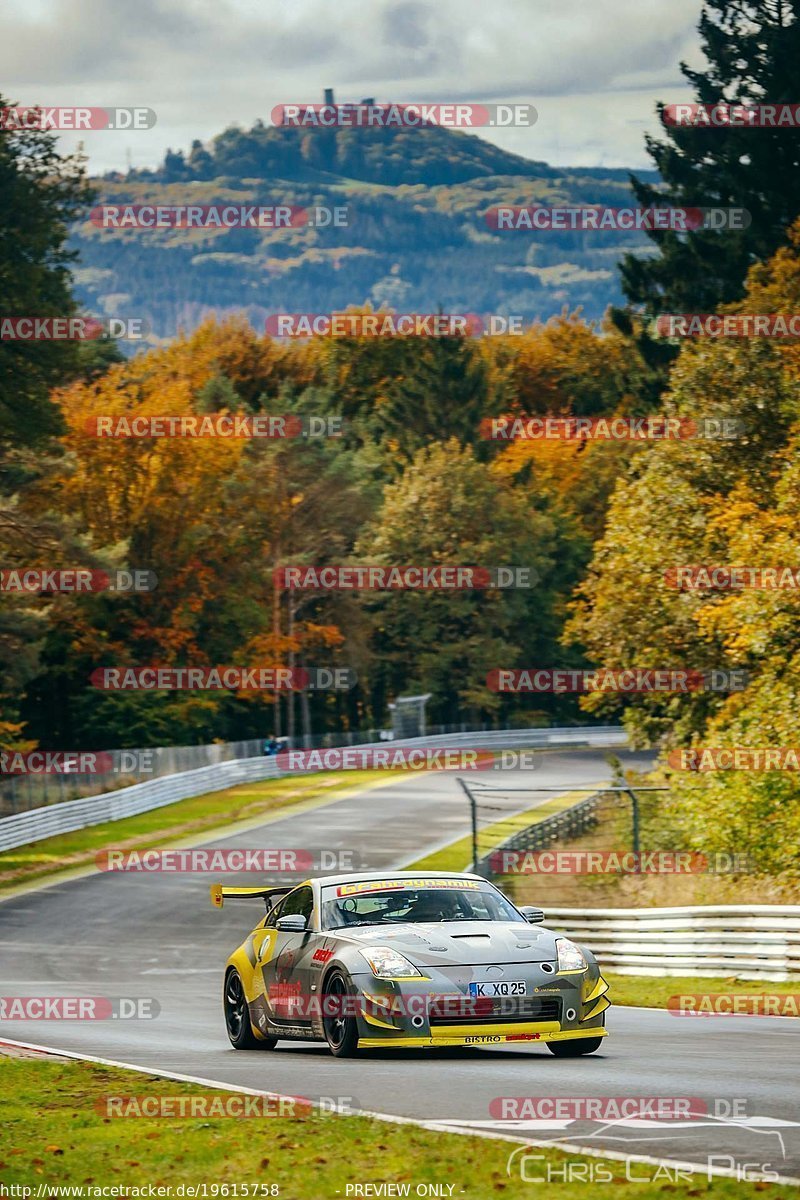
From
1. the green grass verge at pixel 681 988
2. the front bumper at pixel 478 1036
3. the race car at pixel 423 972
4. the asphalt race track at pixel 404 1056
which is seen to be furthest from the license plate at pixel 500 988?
the green grass verge at pixel 681 988

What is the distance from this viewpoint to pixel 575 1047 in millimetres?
12969

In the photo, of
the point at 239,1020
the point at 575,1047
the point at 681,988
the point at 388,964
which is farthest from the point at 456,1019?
the point at 681,988

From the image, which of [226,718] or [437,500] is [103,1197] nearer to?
[226,718]

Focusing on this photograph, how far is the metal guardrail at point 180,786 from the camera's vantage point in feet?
158

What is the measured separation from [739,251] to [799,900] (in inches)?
1593

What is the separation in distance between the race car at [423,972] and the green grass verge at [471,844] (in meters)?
21.6

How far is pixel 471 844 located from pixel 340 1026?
31.2m

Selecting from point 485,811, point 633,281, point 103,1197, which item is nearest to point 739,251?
point 633,281

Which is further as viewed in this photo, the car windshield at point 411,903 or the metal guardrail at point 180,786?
the metal guardrail at point 180,786

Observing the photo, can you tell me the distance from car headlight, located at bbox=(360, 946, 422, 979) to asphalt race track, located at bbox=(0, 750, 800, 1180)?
0.59 metres

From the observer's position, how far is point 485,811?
53.4 metres

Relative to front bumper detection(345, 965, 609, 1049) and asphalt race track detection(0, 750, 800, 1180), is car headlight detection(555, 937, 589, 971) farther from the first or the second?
asphalt race track detection(0, 750, 800, 1180)

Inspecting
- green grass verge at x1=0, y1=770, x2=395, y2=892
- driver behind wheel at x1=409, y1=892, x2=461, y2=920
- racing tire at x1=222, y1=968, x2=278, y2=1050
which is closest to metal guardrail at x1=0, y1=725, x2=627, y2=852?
green grass verge at x1=0, y1=770, x2=395, y2=892

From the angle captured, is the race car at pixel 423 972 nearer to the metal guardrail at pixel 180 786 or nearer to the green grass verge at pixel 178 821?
the green grass verge at pixel 178 821
